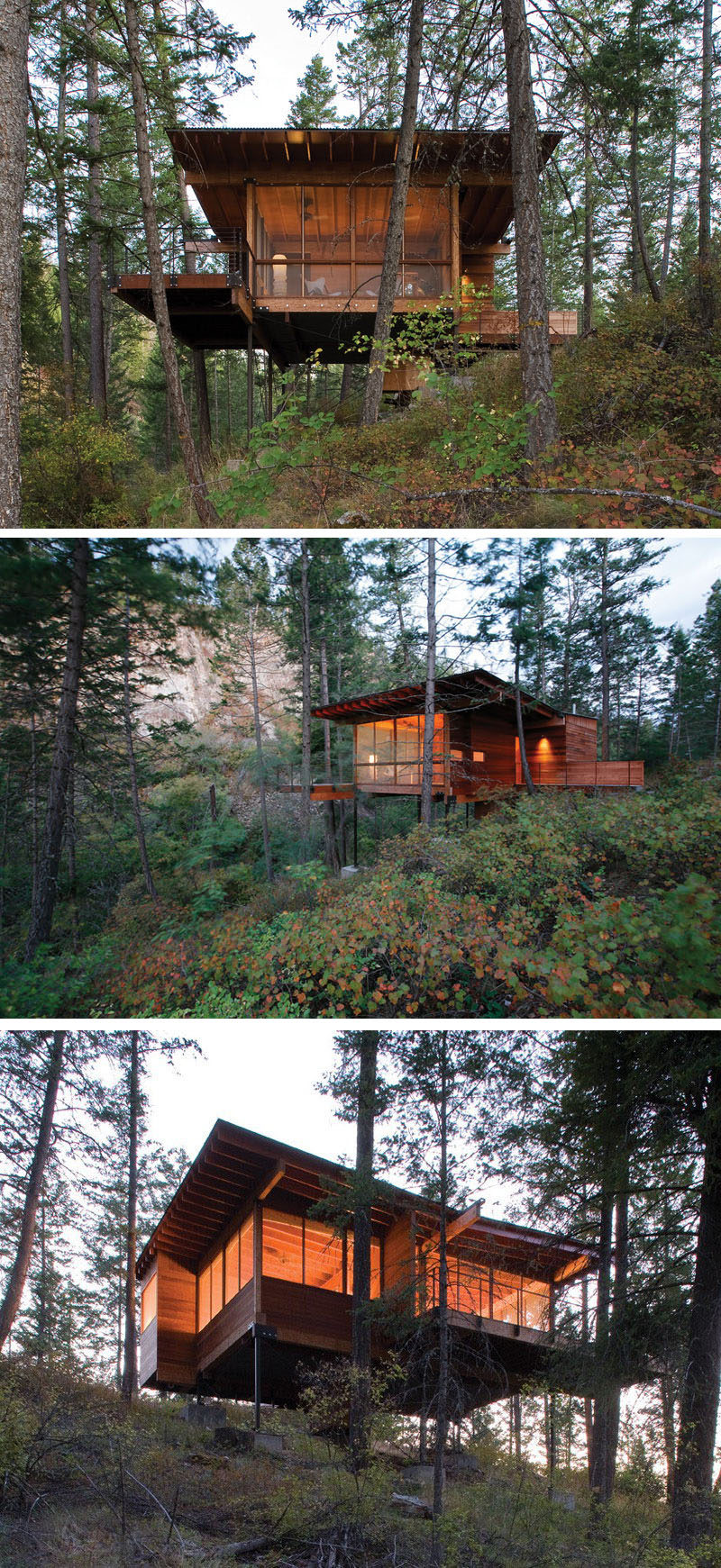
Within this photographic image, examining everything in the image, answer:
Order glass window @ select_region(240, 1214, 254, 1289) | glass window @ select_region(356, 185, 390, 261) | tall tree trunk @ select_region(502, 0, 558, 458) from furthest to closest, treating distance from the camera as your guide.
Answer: glass window @ select_region(356, 185, 390, 261), tall tree trunk @ select_region(502, 0, 558, 458), glass window @ select_region(240, 1214, 254, 1289)

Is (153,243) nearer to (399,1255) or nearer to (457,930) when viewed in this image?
(457,930)

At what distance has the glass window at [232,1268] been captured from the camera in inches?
172

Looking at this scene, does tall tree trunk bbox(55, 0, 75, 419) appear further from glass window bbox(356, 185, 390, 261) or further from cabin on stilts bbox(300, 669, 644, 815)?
cabin on stilts bbox(300, 669, 644, 815)

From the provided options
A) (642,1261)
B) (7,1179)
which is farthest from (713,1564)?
(7,1179)

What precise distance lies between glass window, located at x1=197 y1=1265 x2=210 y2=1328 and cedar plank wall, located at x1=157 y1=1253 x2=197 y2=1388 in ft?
0.13

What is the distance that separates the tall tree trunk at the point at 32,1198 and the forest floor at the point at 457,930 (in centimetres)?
177

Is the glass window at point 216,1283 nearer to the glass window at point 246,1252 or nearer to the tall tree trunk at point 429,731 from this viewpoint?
the glass window at point 246,1252

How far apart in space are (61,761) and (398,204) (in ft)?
27.8

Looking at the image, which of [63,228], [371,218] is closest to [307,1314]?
[371,218]

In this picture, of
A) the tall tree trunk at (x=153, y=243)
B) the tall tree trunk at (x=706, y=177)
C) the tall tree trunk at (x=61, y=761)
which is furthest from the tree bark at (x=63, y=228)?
the tall tree trunk at (x=61, y=761)

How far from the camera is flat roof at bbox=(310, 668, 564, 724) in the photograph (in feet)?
8.50

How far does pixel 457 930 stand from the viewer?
2561 mm

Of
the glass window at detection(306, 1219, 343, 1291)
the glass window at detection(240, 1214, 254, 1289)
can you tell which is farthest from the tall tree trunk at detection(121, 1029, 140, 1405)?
the glass window at detection(306, 1219, 343, 1291)

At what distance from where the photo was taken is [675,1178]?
4383mm
